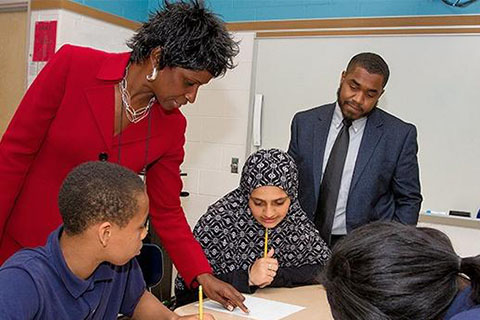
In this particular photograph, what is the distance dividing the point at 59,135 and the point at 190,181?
235cm

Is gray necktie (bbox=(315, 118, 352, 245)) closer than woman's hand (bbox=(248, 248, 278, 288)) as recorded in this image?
No

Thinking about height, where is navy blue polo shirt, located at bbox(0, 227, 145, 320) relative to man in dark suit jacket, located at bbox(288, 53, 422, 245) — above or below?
below

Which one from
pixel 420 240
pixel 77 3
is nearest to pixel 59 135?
pixel 420 240

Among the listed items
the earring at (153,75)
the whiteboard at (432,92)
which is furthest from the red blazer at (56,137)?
the whiteboard at (432,92)

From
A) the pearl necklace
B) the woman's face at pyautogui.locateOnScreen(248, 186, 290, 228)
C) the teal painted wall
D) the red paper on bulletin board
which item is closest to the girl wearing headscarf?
the woman's face at pyautogui.locateOnScreen(248, 186, 290, 228)

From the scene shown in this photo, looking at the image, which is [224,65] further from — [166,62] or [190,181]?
[190,181]

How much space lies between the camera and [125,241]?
127 centimetres

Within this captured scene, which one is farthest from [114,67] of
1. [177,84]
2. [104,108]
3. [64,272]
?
[64,272]

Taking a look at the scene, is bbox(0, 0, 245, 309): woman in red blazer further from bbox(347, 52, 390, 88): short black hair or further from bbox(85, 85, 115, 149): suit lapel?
bbox(347, 52, 390, 88): short black hair

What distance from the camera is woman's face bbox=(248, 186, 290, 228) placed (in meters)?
2.08

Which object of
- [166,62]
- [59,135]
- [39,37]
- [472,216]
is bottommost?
[472,216]

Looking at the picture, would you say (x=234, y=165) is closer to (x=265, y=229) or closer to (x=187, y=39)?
(x=265, y=229)

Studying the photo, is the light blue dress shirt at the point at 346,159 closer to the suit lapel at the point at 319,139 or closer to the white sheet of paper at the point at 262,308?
the suit lapel at the point at 319,139

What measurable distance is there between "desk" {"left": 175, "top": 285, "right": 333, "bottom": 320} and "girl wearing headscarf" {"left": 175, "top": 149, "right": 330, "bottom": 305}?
4 cm
